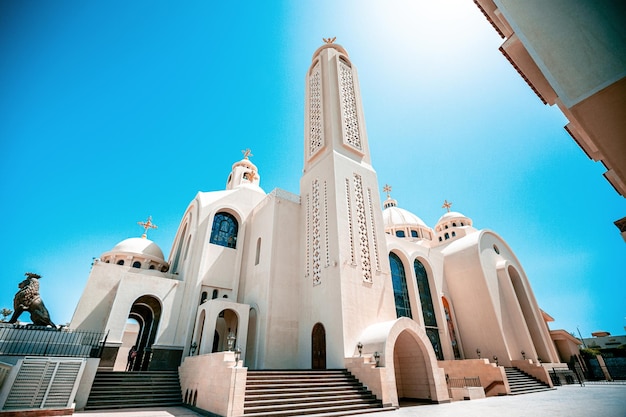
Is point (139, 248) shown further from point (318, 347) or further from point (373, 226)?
point (373, 226)

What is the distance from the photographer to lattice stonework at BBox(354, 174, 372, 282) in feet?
40.4

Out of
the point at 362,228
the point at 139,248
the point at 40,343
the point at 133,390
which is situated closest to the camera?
the point at 40,343

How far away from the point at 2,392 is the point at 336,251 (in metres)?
9.85

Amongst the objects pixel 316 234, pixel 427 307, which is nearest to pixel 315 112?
pixel 316 234

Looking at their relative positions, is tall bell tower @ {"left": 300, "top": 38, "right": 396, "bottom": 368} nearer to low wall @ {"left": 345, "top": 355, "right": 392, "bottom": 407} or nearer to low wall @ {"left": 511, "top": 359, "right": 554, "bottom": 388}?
low wall @ {"left": 345, "top": 355, "right": 392, "bottom": 407}

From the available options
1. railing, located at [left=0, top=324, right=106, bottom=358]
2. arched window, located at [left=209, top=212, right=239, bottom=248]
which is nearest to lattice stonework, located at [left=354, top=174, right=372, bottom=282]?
arched window, located at [left=209, top=212, right=239, bottom=248]

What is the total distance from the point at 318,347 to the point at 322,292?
7.00 ft

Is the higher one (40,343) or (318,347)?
(318,347)

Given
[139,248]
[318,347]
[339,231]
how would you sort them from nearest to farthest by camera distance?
[318,347] → [339,231] → [139,248]

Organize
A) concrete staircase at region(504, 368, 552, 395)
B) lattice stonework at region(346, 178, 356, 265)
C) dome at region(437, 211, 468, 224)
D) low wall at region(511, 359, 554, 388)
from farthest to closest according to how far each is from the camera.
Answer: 1. dome at region(437, 211, 468, 224)
2. low wall at region(511, 359, 554, 388)
3. concrete staircase at region(504, 368, 552, 395)
4. lattice stonework at region(346, 178, 356, 265)

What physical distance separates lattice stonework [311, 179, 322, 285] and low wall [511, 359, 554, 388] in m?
12.0

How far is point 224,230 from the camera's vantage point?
54.5ft

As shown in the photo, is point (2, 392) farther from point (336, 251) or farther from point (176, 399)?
point (336, 251)

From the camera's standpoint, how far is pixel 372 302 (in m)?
11.7
